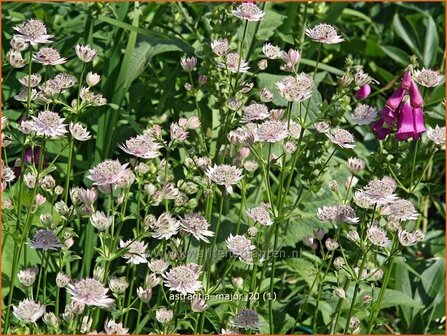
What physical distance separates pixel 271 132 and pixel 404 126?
27 centimetres

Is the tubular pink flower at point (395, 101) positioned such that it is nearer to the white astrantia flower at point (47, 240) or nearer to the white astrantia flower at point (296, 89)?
the white astrantia flower at point (296, 89)

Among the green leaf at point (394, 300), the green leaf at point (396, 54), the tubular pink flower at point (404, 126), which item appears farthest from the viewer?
the green leaf at point (396, 54)

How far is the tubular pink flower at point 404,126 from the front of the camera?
1.42 m

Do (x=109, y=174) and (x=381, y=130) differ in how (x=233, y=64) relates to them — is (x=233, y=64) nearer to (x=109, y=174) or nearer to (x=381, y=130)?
(x=381, y=130)

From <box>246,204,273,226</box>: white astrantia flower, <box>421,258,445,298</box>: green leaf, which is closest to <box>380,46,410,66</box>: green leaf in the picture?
<box>421,258,445,298</box>: green leaf

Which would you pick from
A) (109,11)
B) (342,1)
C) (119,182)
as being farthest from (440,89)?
(119,182)

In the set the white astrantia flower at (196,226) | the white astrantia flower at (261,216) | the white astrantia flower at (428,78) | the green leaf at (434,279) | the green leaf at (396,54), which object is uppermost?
the white astrantia flower at (428,78)

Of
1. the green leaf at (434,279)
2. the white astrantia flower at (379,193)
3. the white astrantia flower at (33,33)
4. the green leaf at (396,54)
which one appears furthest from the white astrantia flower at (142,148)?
the green leaf at (396,54)

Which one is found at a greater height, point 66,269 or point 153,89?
point 153,89

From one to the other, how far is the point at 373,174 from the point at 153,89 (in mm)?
702

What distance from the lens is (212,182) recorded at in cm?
139

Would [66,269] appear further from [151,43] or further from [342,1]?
[342,1]

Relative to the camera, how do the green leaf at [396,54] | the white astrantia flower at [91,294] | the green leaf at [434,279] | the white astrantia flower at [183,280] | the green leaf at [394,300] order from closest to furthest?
the white astrantia flower at [91,294]
the white astrantia flower at [183,280]
the green leaf at [394,300]
the green leaf at [434,279]
the green leaf at [396,54]

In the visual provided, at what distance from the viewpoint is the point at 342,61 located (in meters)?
2.50
